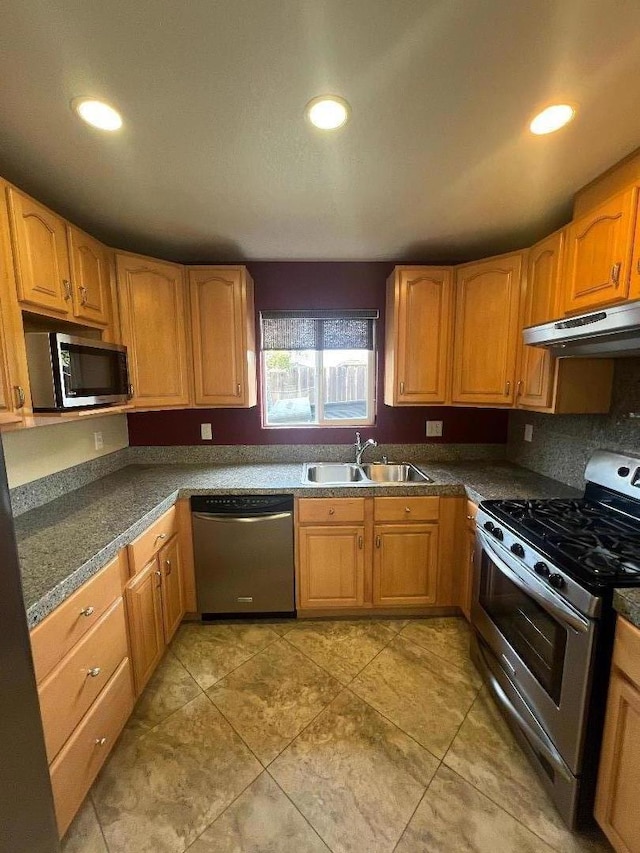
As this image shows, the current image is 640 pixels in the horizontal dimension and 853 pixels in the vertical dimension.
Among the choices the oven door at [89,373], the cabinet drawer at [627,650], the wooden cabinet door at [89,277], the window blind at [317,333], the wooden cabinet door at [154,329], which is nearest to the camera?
the cabinet drawer at [627,650]

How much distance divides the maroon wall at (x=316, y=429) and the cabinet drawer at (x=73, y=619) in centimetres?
140

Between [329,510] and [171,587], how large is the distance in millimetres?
1020

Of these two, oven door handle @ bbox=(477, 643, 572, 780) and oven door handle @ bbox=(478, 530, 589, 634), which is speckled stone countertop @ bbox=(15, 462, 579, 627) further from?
oven door handle @ bbox=(477, 643, 572, 780)

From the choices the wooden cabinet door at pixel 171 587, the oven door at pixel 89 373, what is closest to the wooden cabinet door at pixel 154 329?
the oven door at pixel 89 373

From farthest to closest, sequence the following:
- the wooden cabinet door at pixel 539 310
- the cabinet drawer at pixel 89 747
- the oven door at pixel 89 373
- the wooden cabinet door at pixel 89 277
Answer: the wooden cabinet door at pixel 539 310
the wooden cabinet door at pixel 89 277
the oven door at pixel 89 373
the cabinet drawer at pixel 89 747

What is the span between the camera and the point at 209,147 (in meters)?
1.33

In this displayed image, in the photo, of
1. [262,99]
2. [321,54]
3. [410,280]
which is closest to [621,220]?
[410,280]

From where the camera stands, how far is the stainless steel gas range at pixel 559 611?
1117mm

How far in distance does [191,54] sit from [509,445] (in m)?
2.79

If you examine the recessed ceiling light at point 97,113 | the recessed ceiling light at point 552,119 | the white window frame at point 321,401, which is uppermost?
the recessed ceiling light at point 552,119

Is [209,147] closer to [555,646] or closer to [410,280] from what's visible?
[410,280]

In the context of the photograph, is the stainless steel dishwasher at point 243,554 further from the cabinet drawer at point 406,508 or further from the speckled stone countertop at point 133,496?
the cabinet drawer at point 406,508

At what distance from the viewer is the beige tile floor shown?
3.87ft

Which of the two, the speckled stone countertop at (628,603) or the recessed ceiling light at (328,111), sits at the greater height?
the recessed ceiling light at (328,111)
